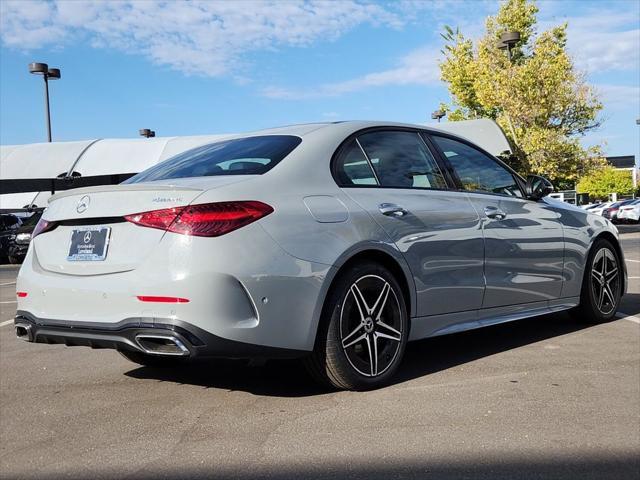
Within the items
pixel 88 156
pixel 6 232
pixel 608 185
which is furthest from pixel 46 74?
pixel 608 185

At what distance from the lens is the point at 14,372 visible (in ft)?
16.2

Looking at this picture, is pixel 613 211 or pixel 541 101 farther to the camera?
pixel 613 211

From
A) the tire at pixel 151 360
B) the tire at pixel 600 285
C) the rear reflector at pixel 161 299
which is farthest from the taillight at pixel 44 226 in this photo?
the tire at pixel 600 285

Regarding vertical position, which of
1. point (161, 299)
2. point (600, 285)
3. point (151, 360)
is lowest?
point (151, 360)

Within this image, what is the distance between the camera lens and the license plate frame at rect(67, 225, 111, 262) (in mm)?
3613

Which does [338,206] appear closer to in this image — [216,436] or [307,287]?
[307,287]

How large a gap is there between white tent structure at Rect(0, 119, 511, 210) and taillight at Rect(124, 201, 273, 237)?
19775 millimetres

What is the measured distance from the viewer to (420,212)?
4.31 meters

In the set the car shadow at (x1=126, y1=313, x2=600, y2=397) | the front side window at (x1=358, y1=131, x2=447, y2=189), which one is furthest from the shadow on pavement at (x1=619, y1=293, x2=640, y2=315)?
the front side window at (x1=358, y1=131, x2=447, y2=189)

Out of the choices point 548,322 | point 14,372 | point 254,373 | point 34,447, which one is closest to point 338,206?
point 254,373

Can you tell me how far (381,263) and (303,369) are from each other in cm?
98

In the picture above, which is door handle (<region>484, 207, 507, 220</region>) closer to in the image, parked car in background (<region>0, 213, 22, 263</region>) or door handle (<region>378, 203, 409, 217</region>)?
door handle (<region>378, 203, 409, 217</region>)

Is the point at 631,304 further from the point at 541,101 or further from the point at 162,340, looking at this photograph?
the point at 541,101

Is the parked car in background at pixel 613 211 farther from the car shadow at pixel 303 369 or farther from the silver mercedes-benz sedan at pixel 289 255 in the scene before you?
the silver mercedes-benz sedan at pixel 289 255
